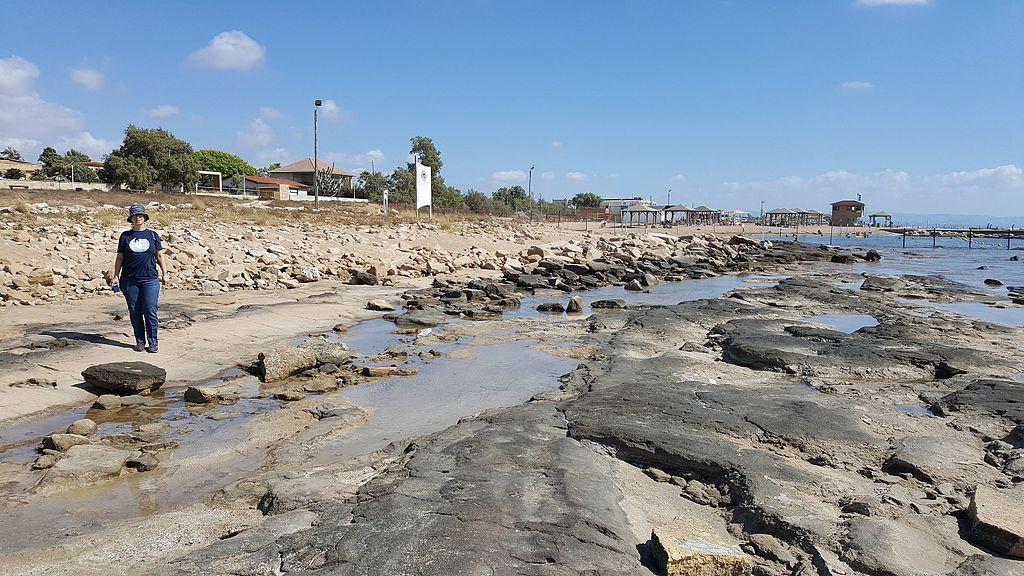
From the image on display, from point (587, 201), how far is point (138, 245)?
7998cm

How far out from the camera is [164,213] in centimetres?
2162

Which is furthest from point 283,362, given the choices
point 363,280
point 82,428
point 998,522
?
point 363,280

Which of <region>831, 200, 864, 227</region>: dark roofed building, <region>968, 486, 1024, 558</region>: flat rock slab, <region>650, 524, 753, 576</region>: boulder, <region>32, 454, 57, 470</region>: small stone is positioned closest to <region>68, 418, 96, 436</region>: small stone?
<region>32, 454, 57, 470</region>: small stone

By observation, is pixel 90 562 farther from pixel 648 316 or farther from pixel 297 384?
pixel 648 316

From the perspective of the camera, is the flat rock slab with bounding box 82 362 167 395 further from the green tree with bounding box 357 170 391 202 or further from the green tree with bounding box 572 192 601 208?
the green tree with bounding box 572 192 601 208

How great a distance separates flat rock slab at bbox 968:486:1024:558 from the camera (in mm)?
3795

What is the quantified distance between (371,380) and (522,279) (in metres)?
11.8

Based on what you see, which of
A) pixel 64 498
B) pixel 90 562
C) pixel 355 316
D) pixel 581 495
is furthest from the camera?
pixel 355 316

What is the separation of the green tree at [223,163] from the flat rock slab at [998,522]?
6360 cm

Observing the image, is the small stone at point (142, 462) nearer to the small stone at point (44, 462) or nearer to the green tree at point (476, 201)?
the small stone at point (44, 462)

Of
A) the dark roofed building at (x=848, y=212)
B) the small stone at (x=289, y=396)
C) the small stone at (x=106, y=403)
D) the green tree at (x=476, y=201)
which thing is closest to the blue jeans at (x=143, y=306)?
the small stone at (x=106, y=403)

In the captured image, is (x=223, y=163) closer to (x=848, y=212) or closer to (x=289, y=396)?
(x=289, y=396)

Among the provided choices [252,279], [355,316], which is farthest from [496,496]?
[252,279]

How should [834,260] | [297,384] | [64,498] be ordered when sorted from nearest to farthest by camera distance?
[64,498], [297,384], [834,260]
